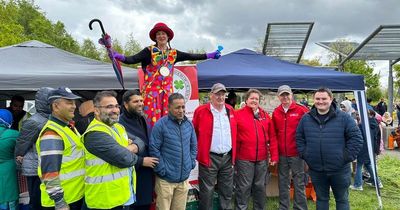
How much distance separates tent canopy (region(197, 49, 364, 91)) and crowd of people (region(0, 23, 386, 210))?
1.51 ft

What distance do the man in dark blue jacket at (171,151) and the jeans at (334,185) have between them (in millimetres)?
1466

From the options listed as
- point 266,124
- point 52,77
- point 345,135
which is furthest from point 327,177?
point 52,77

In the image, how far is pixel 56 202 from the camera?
2182 mm

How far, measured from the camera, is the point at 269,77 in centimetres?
470

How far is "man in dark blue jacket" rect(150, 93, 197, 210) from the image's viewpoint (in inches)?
125

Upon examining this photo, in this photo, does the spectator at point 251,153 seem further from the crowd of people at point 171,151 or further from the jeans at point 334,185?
the jeans at point 334,185

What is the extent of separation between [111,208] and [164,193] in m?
0.91

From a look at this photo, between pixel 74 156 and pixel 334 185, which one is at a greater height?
pixel 74 156

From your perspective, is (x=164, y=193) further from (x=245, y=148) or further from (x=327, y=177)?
(x=327, y=177)

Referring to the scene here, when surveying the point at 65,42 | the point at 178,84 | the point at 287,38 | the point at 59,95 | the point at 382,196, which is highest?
the point at 65,42

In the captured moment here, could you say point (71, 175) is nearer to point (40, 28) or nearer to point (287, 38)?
point (287, 38)

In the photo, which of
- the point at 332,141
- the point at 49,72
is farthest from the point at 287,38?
the point at 49,72

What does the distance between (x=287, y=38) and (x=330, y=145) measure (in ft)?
18.8

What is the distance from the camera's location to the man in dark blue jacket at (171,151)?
125 inches
